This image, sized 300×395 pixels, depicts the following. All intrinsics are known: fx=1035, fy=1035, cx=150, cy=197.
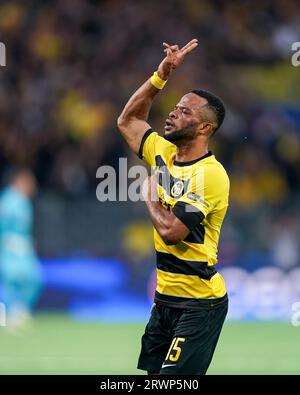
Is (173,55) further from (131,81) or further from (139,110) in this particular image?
(131,81)

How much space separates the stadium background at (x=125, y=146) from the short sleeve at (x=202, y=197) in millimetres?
5583

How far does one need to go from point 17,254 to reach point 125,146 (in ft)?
13.7

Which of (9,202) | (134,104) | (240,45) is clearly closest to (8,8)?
(240,45)

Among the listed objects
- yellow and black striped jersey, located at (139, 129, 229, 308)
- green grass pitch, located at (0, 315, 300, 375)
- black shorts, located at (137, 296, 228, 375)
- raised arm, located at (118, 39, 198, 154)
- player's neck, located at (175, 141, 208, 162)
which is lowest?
green grass pitch, located at (0, 315, 300, 375)

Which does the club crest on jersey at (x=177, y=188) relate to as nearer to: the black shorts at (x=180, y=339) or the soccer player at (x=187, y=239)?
the soccer player at (x=187, y=239)

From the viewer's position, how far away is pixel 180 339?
Result: 690 cm

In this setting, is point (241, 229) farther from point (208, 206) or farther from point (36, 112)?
point (208, 206)

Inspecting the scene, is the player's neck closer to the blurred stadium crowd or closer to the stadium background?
the stadium background

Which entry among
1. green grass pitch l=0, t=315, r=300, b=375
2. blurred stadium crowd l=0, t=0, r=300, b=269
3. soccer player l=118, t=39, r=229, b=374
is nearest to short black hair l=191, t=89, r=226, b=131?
soccer player l=118, t=39, r=229, b=374

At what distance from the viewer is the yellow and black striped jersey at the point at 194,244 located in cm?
699

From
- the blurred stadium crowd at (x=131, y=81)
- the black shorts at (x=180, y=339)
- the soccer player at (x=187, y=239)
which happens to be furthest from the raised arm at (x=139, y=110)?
the blurred stadium crowd at (x=131, y=81)

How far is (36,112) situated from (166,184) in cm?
1195

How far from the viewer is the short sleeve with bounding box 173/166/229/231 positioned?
269 inches

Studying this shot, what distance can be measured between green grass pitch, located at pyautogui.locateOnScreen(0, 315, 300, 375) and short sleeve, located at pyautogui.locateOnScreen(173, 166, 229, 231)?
138 inches
